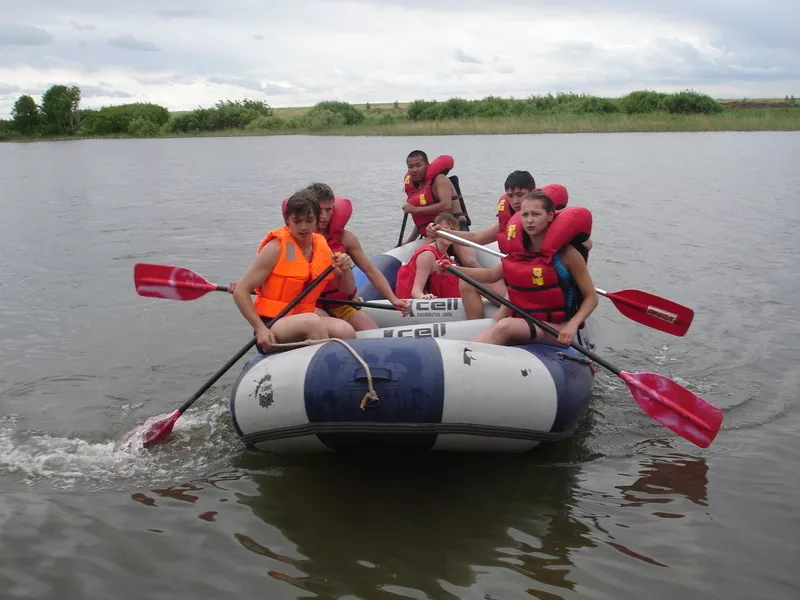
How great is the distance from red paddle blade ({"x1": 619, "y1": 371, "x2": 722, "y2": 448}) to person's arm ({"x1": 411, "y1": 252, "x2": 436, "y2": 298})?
6.48 ft

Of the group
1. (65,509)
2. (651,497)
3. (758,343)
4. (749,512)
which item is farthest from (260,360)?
(758,343)

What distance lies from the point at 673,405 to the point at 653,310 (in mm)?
859

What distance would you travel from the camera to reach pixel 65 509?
401 cm

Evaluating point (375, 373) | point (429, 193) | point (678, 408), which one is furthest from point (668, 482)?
point (429, 193)

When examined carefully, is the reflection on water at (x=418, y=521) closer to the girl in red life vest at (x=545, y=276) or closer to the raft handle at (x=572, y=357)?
the raft handle at (x=572, y=357)

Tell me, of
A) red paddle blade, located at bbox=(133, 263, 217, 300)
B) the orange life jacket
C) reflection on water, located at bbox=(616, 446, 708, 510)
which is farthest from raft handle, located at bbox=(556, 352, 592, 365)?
red paddle blade, located at bbox=(133, 263, 217, 300)

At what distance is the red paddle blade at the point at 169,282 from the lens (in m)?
5.37

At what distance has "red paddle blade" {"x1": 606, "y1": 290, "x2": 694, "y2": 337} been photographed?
197 inches

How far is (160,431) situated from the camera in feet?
15.4

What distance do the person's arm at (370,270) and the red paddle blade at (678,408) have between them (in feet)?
5.07

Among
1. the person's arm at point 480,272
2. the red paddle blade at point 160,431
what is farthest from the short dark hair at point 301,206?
the red paddle blade at point 160,431

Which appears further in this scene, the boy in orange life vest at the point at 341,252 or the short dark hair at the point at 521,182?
the short dark hair at the point at 521,182

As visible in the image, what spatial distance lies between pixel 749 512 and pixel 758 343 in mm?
3088

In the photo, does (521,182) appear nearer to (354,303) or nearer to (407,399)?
(354,303)
